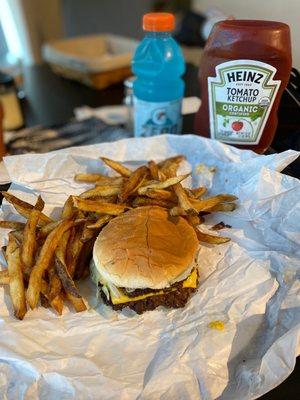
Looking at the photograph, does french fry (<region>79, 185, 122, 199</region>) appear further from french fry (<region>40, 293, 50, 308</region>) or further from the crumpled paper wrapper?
french fry (<region>40, 293, 50, 308</region>)

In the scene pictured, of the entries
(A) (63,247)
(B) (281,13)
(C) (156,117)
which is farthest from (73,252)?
(B) (281,13)

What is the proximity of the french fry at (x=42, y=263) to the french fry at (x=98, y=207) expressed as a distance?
0.06m

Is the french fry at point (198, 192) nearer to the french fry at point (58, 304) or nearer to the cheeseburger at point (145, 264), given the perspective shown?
the cheeseburger at point (145, 264)

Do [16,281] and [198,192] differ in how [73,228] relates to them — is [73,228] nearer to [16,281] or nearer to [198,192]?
[16,281]

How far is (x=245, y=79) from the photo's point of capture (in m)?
1.05

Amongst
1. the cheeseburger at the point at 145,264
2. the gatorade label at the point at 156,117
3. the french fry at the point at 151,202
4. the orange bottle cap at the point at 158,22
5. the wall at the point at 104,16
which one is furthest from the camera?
the wall at the point at 104,16

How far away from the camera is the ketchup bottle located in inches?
39.2

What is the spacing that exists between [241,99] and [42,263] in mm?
700

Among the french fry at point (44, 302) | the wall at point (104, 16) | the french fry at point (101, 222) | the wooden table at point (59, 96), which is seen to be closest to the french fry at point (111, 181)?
the french fry at point (101, 222)

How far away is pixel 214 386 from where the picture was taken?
73 centimetres

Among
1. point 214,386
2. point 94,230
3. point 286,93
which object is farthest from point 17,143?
point 214,386

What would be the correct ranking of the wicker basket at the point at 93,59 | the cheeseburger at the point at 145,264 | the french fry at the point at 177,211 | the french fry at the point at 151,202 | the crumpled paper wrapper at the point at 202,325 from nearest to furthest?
1. the crumpled paper wrapper at the point at 202,325
2. the cheeseburger at the point at 145,264
3. the french fry at the point at 177,211
4. the french fry at the point at 151,202
5. the wicker basket at the point at 93,59

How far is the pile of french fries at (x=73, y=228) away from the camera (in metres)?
0.85

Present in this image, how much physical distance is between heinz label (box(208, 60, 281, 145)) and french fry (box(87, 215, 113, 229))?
462mm
